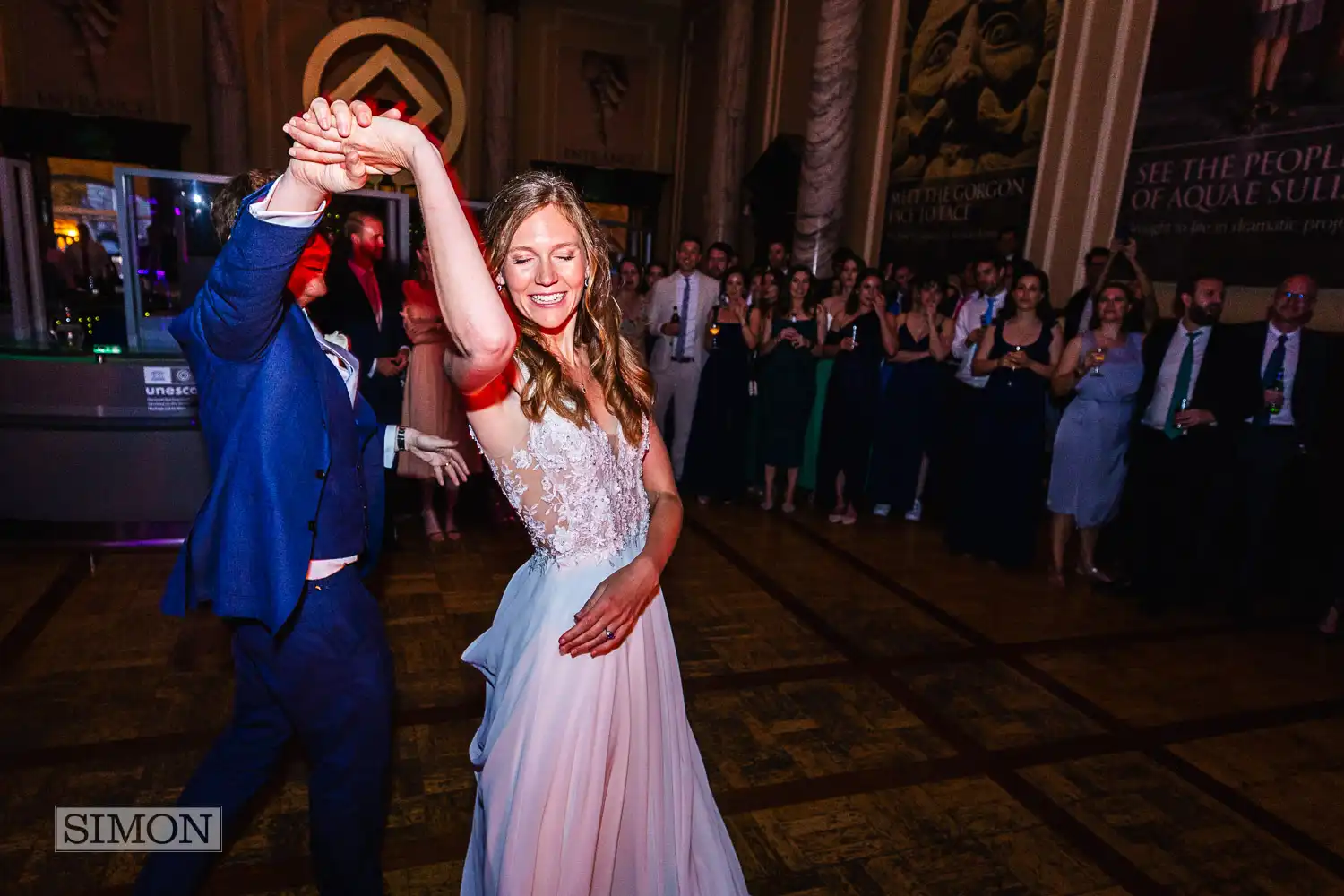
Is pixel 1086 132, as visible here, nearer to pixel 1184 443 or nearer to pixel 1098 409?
pixel 1098 409

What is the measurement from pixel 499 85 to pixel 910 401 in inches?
376

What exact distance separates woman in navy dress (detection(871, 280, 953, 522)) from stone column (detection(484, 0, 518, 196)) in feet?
27.7

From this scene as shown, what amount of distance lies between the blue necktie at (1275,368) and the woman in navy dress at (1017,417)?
101 centimetres

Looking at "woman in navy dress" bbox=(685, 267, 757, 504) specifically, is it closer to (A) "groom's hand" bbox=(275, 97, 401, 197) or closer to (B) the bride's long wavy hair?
(B) the bride's long wavy hair

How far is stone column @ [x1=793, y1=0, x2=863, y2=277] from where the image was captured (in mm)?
8336

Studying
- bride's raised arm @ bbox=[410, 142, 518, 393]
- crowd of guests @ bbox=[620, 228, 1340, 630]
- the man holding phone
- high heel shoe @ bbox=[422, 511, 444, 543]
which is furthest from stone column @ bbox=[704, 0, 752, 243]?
bride's raised arm @ bbox=[410, 142, 518, 393]

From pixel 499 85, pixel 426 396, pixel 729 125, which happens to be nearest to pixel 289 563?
pixel 426 396

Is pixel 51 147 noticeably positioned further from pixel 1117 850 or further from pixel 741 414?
pixel 1117 850

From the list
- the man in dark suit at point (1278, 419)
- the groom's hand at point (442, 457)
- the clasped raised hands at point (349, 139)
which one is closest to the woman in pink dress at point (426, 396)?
the groom's hand at point (442, 457)

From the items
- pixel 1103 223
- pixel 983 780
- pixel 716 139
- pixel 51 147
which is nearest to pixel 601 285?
pixel 983 780

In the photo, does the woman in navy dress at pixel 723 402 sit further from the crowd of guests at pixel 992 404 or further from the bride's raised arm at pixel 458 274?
the bride's raised arm at pixel 458 274

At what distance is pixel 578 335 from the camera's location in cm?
156

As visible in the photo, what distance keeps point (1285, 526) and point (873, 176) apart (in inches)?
229

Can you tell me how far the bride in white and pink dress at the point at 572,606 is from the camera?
1369 mm
